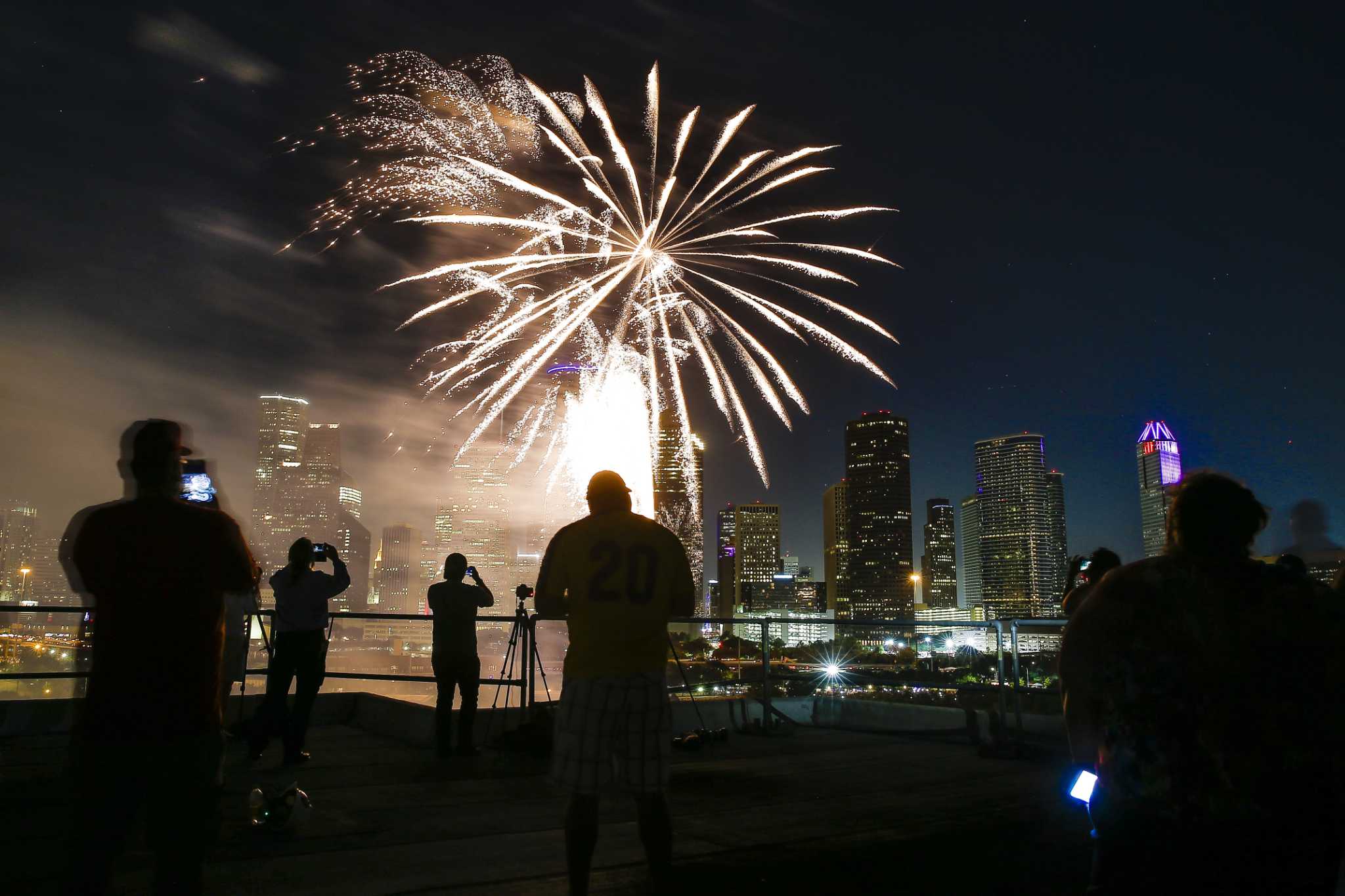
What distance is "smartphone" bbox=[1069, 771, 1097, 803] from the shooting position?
97.2 inches

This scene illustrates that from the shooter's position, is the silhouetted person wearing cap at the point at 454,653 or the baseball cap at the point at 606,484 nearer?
the baseball cap at the point at 606,484

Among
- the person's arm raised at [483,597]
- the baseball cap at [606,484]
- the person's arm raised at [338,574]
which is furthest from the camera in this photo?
the person's arm raised at [483,597]

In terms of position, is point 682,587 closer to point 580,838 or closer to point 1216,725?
point 580,838

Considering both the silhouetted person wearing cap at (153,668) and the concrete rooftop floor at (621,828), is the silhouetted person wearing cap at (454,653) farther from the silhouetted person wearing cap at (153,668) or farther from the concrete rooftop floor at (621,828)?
the silhouetted person wearing cap at (153,668)

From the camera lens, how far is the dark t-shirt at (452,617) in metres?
8.21

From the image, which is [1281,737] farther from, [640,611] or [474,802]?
[474,802]

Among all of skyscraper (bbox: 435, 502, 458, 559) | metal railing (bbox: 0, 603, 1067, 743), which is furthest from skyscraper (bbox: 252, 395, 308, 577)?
metal railing (bbox: 0, 603, 1067, 743)

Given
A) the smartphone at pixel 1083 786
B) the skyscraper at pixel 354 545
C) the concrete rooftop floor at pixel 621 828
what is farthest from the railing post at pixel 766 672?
the skyscraper at pixel 354 545

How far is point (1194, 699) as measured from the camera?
2117 mm

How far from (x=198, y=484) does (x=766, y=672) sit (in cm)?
632

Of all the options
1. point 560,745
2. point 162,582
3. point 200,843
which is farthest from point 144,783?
point 560,745

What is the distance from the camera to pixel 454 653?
323 inches

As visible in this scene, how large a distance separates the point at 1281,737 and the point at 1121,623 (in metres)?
0.42

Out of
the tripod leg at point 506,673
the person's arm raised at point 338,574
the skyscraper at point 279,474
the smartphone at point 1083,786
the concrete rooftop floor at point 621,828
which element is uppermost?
the skyscraper at point 279,474
